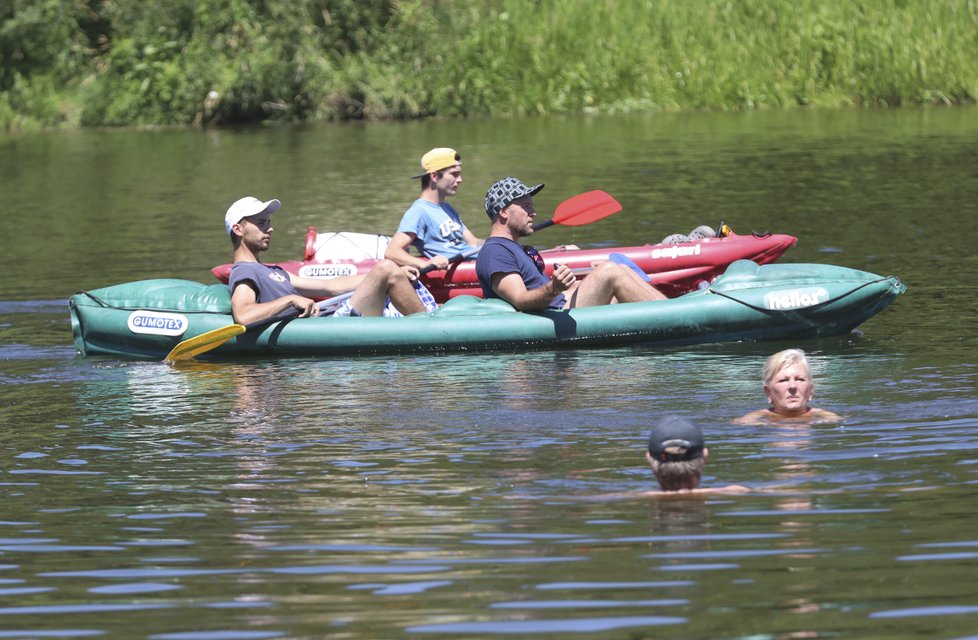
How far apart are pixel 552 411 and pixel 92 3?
26810mm

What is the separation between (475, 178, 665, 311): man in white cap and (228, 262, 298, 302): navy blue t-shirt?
1235 mm

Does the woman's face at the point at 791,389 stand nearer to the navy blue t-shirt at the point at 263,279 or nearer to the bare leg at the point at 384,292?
the bare leg at the point at 384,292

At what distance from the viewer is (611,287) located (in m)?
9.70

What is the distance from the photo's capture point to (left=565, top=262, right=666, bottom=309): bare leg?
9.66 m

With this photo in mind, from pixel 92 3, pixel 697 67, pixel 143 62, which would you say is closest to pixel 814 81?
pixel 697 67

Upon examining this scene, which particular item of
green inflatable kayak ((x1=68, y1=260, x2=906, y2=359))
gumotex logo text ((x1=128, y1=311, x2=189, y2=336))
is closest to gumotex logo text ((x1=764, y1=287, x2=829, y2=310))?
green inflatable kayak ((x1=68, y1=260, x2=906, y2=359))

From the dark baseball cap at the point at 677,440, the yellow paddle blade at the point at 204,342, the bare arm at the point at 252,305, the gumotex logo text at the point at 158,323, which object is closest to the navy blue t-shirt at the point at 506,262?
the bare arm at the point at 252,305

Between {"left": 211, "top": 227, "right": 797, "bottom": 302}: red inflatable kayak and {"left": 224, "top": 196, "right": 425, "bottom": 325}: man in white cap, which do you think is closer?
{"left": 224, "top": 196, "right": 425, "bottom": 325}: man in white cap

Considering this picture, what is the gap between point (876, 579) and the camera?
5.03m

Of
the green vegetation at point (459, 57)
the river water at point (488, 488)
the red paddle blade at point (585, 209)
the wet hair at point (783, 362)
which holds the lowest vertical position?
the river water at point (488, 488)

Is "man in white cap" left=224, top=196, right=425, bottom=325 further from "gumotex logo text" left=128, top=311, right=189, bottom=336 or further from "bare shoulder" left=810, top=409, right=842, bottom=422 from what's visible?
"bare shoulder" left=810, top=409, right=842, bottom=422

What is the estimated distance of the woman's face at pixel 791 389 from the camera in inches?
276

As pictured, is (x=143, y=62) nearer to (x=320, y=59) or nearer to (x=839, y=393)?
(x=320, y=59)

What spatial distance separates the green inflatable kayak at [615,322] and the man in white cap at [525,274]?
175 mm
